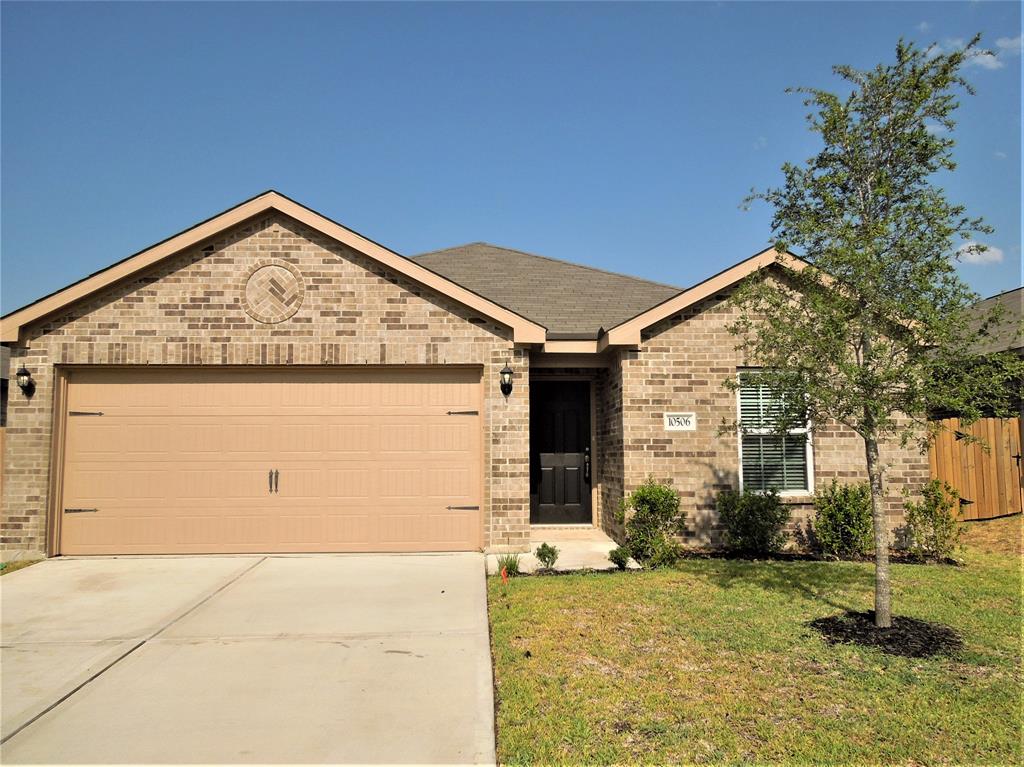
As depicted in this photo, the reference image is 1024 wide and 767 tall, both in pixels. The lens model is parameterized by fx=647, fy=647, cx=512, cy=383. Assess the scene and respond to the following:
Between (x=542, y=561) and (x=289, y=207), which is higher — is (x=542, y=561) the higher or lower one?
the lower one

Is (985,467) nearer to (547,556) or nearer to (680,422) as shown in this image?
(680,422)

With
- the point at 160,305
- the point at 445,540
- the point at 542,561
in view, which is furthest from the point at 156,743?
the point at 160,305

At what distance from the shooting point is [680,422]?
30.6 ft

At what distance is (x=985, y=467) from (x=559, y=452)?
7.16 metres

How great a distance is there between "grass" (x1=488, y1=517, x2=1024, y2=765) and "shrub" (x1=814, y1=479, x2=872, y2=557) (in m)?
1.30

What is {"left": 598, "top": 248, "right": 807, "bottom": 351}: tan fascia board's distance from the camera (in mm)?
9156

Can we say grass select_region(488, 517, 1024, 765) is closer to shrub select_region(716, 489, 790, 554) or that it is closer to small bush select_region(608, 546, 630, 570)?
small bush select_region(608, 546, 630, 570)

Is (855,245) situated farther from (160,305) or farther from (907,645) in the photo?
(160,305)

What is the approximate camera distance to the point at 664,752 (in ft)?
11.6

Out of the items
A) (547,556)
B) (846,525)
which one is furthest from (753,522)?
(547,556)

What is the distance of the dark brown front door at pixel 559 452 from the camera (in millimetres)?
11156

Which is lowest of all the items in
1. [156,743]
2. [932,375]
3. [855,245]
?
[156,743]

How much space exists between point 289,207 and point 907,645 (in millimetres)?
8700

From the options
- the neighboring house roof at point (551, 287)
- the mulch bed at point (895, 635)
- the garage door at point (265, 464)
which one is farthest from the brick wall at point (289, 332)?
the mulch bed at point (895, 635)
